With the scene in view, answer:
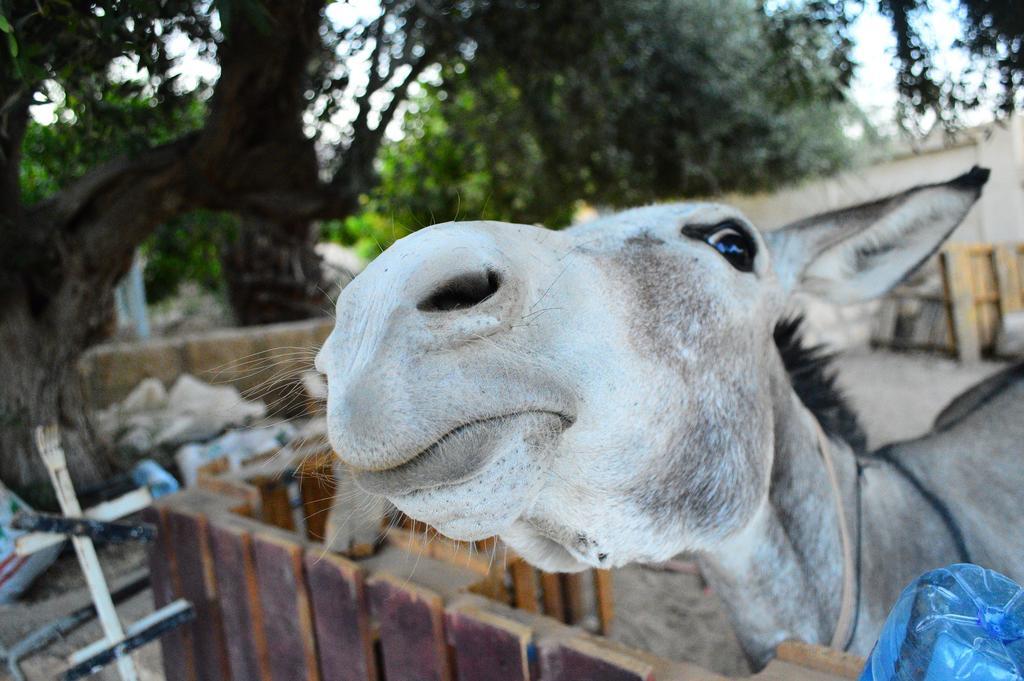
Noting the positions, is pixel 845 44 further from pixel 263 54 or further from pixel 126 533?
pixel 126 533

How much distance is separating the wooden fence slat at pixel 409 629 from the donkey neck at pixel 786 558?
692 mm

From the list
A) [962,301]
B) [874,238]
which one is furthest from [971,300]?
[874,238]

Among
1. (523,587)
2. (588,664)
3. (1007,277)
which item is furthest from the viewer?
(1007,277)

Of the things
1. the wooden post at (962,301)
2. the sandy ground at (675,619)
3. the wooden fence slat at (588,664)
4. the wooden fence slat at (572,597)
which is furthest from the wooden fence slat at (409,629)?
the wooden post at (962,301)

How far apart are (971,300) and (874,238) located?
379 inches

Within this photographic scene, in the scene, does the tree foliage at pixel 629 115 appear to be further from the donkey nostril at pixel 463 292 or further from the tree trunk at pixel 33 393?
the donkey nostril at pixel 463 292

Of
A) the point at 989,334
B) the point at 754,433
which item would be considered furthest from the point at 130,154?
the point at 989,334

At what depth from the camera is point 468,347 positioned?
97 cm

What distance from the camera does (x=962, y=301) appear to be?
31.3 feet

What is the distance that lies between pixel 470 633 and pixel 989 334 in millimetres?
10960

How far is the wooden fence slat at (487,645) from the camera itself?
1.42 metres

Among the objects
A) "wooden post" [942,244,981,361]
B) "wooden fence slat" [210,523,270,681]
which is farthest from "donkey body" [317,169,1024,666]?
"wooden post" [942,244,981,361]

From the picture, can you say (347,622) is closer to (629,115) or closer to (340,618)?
(340,618)

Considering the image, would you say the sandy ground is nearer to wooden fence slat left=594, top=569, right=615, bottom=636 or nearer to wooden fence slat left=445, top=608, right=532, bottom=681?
wooden fence slat left=594, top=569, right=615, bottom=636
